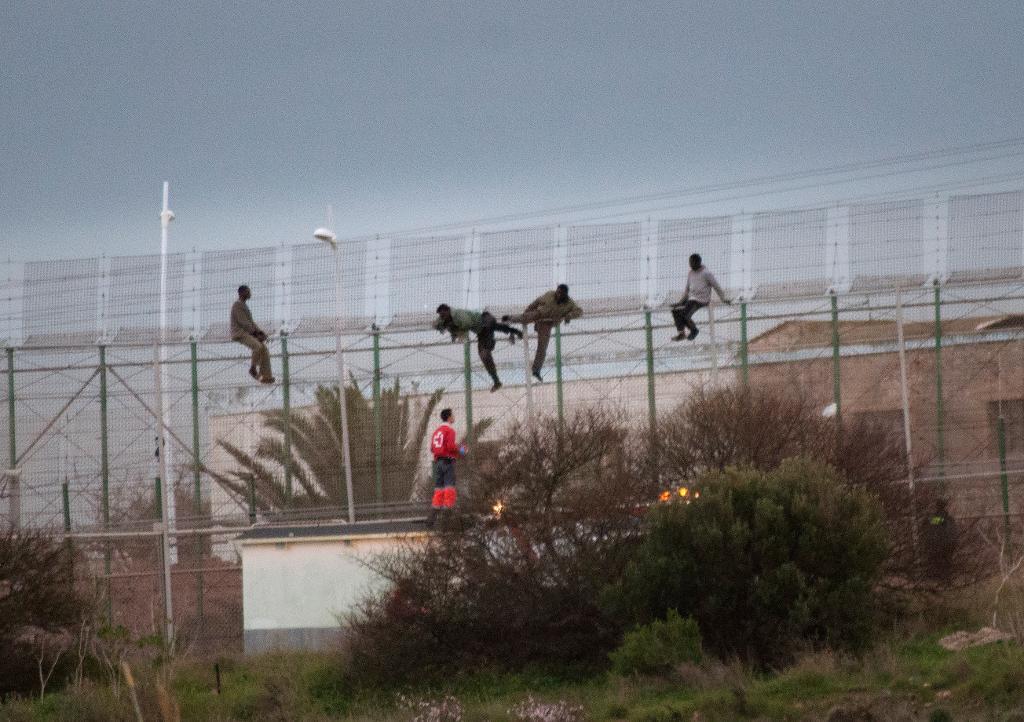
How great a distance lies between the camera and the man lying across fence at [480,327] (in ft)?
92.8

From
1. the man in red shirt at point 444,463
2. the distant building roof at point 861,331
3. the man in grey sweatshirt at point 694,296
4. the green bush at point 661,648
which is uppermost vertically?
the man in grey sweatshirt at point 694,296

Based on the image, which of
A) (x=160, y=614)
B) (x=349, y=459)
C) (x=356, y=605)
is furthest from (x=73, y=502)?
(x=356, y=605)

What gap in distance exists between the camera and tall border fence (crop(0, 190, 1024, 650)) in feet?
93.7

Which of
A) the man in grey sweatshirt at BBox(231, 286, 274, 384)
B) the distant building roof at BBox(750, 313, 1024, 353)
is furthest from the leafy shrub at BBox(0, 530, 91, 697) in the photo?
the distant building roof at BBox(750, 313, 1024, 353)

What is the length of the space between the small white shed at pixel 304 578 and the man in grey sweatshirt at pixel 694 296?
5.12m

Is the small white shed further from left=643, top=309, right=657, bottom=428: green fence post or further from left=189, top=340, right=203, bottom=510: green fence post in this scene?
left=643, top=309, right=657, bottom=428: green fence post

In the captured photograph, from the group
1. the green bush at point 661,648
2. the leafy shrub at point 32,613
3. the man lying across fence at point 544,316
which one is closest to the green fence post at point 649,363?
the man lying across fence at point 544,316

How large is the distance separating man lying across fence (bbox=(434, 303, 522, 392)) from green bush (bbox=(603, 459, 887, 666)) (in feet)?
20.5

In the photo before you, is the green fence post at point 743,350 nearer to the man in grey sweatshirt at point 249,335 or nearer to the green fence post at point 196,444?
the man in grey sweatshirt at point 249,335

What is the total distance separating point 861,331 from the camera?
28.9 m

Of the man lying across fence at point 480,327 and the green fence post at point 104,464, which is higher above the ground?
the man lying across fence at point 480,327

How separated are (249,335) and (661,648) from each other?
10.2 m

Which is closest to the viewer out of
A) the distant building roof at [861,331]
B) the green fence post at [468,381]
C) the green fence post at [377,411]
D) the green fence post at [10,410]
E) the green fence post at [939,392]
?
the green fence post at [939,392]

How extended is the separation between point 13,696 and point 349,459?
6.56 meters
